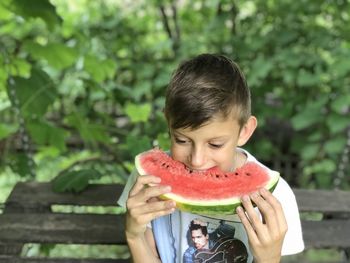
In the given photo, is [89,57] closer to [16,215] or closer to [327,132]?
[16,215]

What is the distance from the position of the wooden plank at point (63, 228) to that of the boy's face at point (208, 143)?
0.71 metres

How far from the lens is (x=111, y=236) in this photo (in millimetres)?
2232

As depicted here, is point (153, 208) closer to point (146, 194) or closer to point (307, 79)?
point (146, 194)

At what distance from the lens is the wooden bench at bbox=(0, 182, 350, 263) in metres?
2.21

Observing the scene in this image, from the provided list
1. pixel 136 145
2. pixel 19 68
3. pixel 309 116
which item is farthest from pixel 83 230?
pixel 309 116

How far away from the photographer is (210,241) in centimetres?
180

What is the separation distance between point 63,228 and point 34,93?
73 centimetres

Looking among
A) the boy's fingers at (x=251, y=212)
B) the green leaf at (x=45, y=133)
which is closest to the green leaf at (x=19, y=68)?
the green leaf at (x=45, y=133)

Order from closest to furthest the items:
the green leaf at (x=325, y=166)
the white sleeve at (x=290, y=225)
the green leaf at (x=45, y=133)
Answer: the white sleeve at (x=290, y=225) < the green leaf at (x=45, y=133) < the green leaf at (x=325, y=166)

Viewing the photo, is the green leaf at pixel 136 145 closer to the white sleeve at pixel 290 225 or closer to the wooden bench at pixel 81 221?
the wooden bench at pixel 81 221

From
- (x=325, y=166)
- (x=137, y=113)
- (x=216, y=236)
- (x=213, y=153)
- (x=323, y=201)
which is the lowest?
(x=325, y=166)

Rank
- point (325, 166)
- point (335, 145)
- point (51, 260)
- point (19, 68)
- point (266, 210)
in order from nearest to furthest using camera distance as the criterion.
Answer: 1. point (266, 210)
2. point (51, 260)
3. point (19, 68)
4. point (335, 145)
5. point (325, 166)

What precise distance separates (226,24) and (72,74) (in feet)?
4.12

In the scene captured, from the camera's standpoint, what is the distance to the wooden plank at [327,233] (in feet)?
7.34
